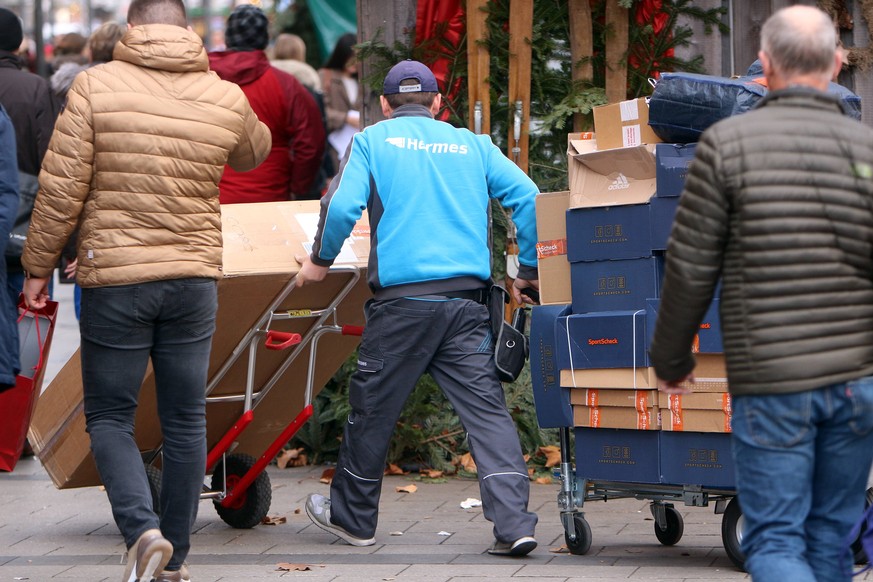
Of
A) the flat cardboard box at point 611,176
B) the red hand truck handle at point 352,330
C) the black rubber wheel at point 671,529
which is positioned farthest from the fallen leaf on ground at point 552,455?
the flat cardboard box at point 611,176

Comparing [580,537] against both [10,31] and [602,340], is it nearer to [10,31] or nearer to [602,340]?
[602,340]

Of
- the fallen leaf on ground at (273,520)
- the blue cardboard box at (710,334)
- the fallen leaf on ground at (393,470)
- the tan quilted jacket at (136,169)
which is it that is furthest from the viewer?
the fallen leaf on ground at (393,470)

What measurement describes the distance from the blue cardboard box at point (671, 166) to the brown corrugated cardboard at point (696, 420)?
781 mm

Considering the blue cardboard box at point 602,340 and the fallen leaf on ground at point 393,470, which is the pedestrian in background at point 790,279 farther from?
the fallen leaf on ground at point 393,470

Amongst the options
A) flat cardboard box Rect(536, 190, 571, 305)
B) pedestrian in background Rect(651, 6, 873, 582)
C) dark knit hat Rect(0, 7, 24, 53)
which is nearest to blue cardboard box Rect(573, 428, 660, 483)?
flat cardboard box Rect(536, 190, 571, 305)

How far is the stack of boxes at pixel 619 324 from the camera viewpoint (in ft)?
16.6

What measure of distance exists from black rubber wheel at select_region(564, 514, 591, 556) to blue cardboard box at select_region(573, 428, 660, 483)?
0.54 ft

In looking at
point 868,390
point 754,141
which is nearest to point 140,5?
point 754,141

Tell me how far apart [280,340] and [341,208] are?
1.99ft

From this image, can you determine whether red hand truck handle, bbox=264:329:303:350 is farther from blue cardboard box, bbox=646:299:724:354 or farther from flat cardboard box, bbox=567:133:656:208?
blue cardboard box, bbox=646:299:724:354

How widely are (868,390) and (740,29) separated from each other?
162 inches

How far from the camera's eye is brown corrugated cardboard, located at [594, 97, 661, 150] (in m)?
5.28

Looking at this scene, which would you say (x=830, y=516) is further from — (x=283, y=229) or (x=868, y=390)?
(x=283, y=229)

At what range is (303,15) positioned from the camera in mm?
14250
